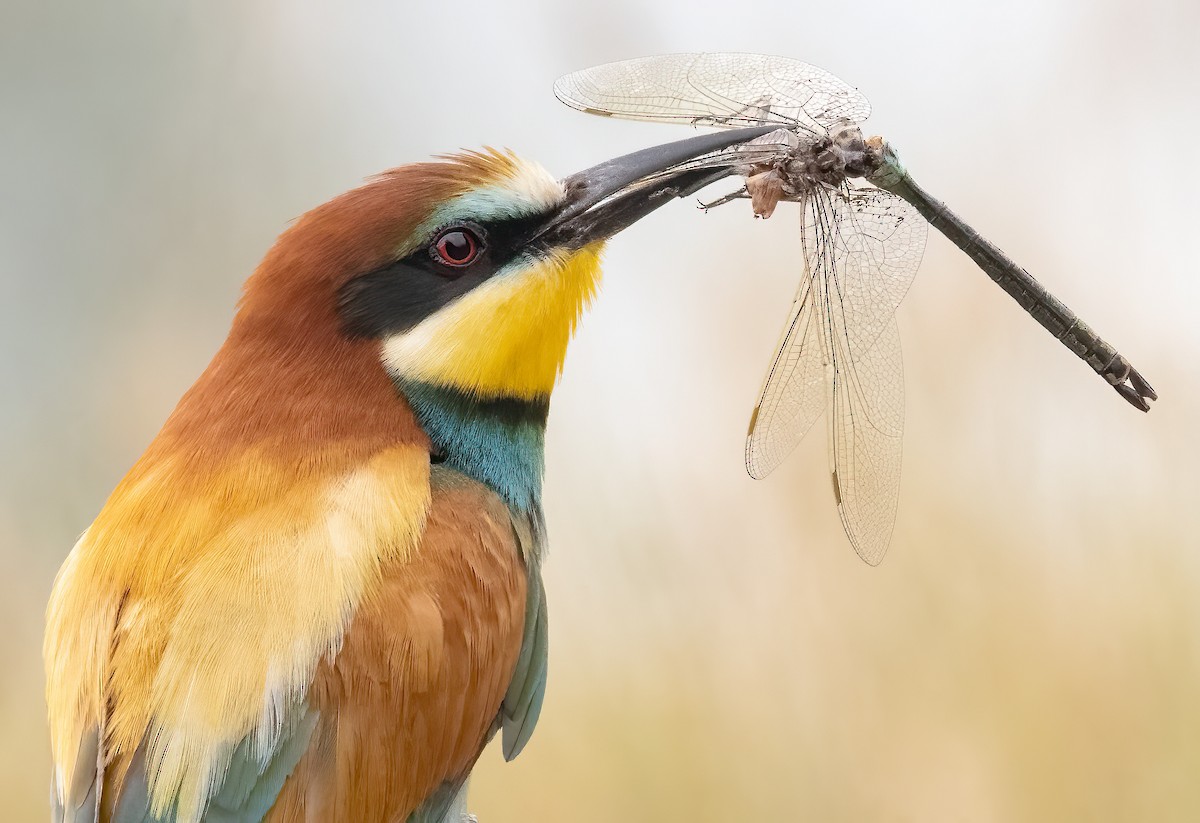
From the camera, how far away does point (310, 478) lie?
33.9 inches

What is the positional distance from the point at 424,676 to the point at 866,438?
467 millimetres

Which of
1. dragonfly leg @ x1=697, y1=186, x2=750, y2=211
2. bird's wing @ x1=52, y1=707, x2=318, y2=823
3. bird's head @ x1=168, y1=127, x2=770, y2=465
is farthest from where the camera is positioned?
dragonfly leg @ x1=697, y1=186, x2=750, y2=211

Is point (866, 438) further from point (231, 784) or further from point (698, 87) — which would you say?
point (231, 784)

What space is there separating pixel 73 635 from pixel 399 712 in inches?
10.0

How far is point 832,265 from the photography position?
3.43 ft

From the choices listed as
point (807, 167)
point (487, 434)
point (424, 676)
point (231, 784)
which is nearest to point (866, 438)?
point (807, 167)

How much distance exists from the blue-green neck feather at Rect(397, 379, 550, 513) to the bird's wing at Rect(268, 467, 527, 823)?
0.02 m

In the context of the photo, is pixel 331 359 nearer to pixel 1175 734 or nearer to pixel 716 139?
pixel 716 139

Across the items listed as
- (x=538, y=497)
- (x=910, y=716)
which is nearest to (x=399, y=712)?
(x=538, y=497)

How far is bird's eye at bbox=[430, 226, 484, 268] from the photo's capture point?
2.99 feet

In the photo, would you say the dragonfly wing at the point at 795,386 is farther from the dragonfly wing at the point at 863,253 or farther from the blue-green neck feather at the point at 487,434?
the blue-green neck feather at the point at 487,434

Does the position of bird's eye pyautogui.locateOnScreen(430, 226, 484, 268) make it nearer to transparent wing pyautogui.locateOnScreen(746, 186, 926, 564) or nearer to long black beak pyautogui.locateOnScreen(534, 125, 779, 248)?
long black beak pyautogui.locateOnScreen(534, 125, 779, 248)

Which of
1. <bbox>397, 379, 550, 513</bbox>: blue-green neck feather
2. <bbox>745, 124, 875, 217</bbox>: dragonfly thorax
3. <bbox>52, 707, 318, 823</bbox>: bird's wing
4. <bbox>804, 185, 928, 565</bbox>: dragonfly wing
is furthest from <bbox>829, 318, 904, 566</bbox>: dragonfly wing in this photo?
<bbox>52, 707, 318, 823</bbox>: bird's wing

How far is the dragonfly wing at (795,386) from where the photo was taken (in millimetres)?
1051
